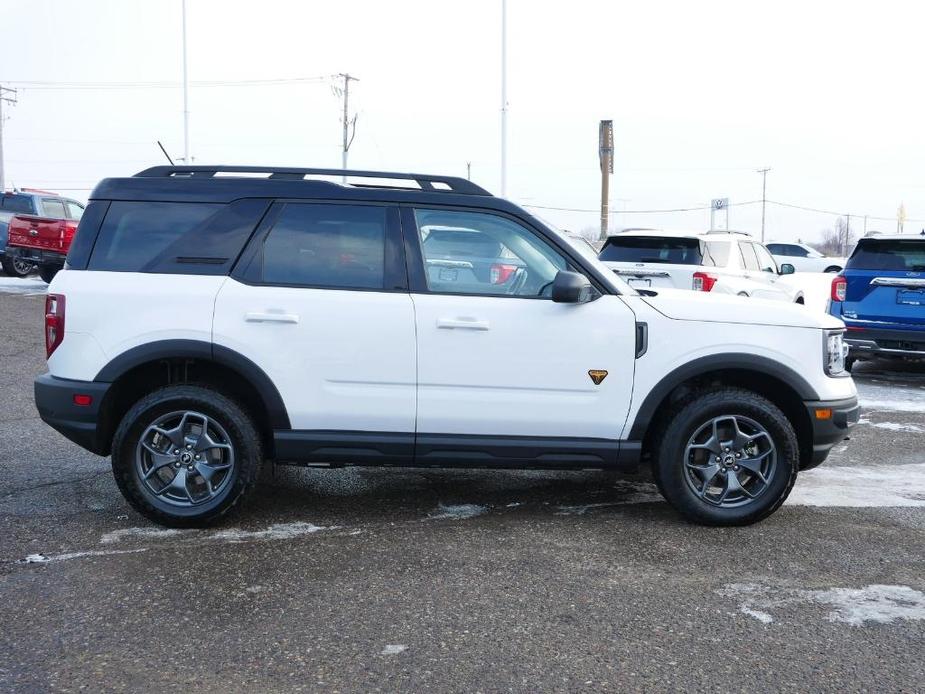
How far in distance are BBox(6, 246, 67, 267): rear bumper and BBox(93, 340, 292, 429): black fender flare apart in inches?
654

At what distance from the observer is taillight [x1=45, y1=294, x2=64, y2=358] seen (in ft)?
16.4

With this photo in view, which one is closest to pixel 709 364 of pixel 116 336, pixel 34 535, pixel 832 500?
pixel 832 500

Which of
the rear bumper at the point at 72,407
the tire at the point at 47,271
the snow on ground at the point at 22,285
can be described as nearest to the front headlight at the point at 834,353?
the rear bumper at the point at 72,407

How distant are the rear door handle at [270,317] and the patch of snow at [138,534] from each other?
122 cm

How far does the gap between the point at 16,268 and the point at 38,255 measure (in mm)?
3296

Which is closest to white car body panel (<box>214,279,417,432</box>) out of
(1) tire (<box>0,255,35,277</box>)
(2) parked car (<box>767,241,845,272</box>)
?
(1) tire (<box>0,255,35,277</box>)

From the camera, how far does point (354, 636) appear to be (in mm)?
3715

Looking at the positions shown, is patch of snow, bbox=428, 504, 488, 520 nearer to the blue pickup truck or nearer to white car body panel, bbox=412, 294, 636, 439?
white car body panel, bbox=412, 294, 636, 439

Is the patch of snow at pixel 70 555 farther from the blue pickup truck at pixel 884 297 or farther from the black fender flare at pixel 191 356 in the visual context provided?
the blue pickup truck at pixel 884 297

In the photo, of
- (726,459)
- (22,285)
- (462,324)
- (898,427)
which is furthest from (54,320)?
(22,285)

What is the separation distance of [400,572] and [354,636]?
73 centimetres

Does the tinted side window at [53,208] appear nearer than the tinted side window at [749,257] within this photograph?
No

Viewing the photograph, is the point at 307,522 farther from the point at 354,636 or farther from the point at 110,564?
the point at 354,636

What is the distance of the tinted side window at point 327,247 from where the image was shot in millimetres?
5074
